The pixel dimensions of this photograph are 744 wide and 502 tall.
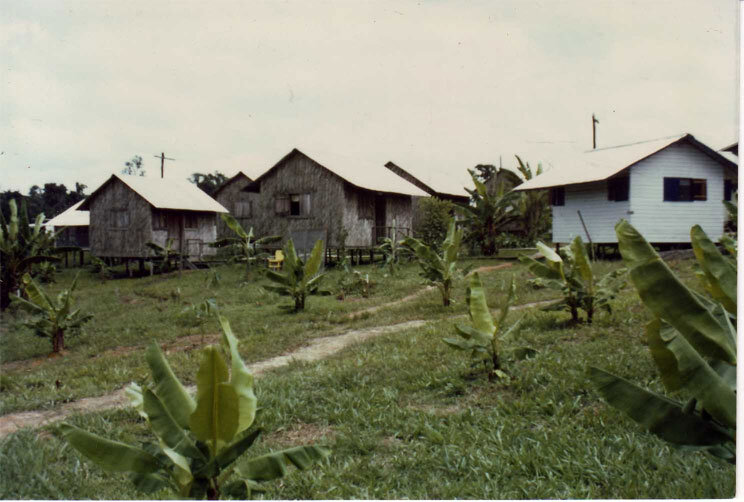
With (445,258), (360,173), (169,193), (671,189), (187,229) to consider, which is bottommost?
(445,258)


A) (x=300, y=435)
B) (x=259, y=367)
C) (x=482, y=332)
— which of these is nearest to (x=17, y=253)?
(x=259, y=367)

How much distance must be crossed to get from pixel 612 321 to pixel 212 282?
549cm

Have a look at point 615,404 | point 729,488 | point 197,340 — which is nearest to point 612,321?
point 729,488

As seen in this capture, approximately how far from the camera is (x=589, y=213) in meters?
13.5

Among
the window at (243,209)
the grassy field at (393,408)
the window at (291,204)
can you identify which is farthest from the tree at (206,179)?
the window at (243,209)

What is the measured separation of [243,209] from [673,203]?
47.3ft

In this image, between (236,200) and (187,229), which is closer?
(187,229)

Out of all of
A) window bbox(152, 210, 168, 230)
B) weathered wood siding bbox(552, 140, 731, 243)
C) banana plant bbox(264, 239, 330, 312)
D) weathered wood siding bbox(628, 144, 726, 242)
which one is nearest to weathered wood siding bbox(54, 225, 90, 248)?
window bbox(152, 210, 168, 230)

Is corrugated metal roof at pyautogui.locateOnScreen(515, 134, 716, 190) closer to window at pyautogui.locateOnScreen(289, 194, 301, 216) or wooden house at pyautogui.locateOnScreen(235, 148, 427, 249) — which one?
wooden house at pyautogui.locateOnScreen(235, 148, 427, 249)

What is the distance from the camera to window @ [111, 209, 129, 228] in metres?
6.25

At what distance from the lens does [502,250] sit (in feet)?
51.9

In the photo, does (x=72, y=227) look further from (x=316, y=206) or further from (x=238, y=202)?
(x=238, y=202)

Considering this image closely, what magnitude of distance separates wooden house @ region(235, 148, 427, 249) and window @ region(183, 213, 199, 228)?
721 cm

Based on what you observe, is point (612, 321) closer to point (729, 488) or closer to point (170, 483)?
point (729, 488)
